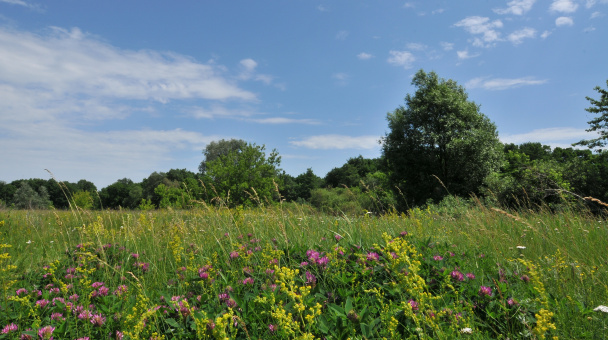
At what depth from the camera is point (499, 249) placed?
414 cm

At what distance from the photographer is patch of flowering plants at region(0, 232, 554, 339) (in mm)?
2098

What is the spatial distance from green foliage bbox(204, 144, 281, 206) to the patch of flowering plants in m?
15.9

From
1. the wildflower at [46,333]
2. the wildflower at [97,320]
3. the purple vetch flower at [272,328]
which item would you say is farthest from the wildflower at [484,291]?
the wildflower at [46,333]

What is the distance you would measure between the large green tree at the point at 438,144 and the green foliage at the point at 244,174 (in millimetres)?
9668

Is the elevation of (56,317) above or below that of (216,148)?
below

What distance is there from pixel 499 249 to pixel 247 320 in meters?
3.23

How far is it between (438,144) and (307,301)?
25.4 meters

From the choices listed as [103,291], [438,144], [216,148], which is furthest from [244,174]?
[216,148]

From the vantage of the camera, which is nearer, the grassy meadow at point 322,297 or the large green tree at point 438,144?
the grassy meadow at point 322,297

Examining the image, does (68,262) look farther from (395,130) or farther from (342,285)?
(395,130)

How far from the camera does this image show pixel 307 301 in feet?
7.45

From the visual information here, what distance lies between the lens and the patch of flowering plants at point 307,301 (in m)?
2.10

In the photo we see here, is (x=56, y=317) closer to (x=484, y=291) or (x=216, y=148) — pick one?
(x=484, y=291)

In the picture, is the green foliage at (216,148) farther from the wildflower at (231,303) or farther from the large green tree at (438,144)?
the wildflower at (231,303)
